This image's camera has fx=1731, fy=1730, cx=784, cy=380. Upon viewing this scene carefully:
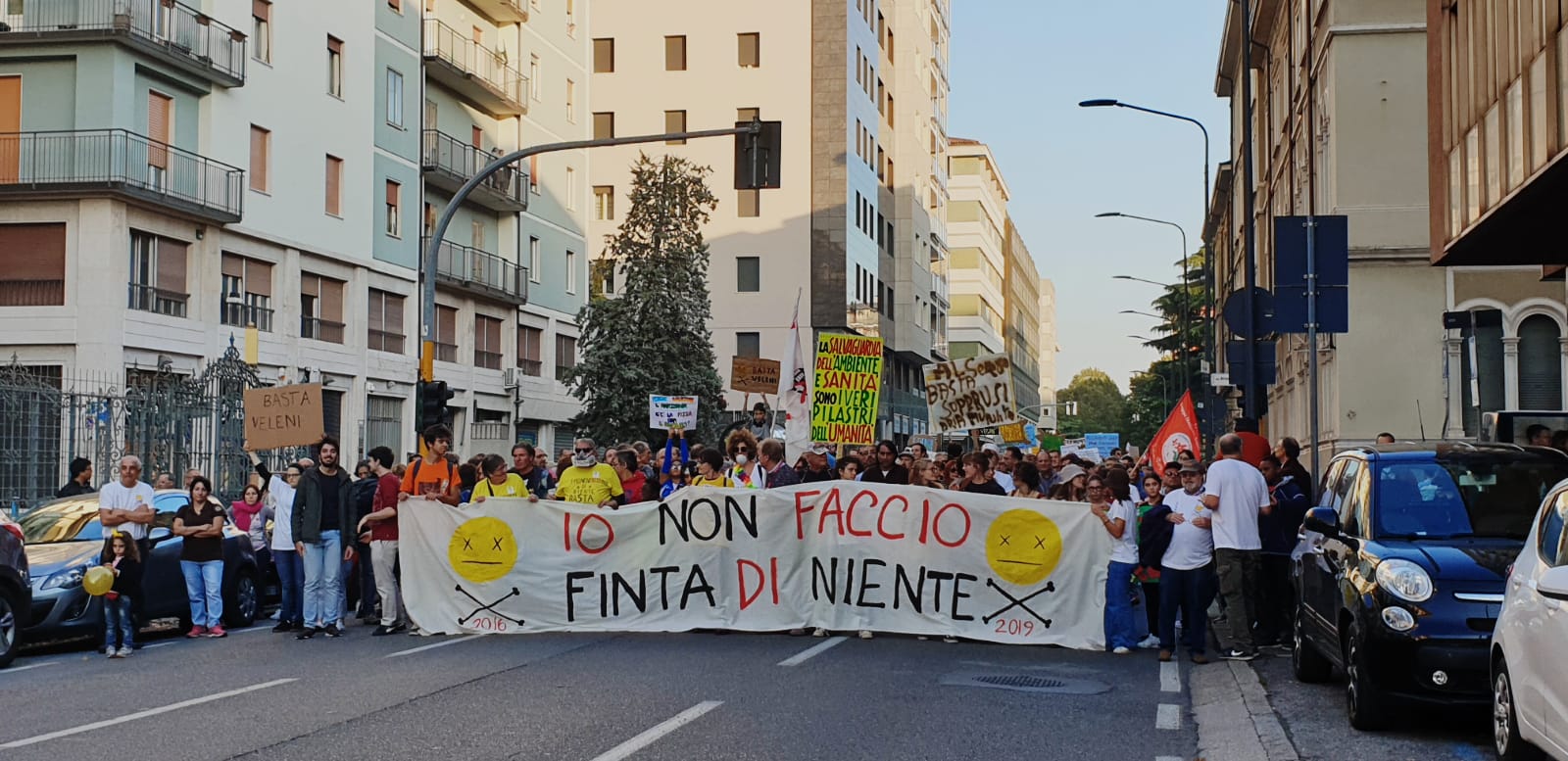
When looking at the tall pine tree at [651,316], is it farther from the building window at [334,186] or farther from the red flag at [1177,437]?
the red flag at [1177,437]

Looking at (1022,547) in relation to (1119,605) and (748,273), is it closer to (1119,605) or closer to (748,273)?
(1119,605)

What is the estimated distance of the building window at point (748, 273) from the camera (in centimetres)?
6825

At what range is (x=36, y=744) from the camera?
380 inches

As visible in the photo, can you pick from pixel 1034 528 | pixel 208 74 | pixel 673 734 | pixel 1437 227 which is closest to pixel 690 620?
pixel 1034 528

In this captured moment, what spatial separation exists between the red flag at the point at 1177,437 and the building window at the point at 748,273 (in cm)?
4624

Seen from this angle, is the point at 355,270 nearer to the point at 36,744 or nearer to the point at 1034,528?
the point at 1034,528

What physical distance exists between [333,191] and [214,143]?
571cm

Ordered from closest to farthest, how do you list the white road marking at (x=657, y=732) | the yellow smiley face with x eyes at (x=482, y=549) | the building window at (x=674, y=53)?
1. the white road marking at (x=657, y=732)
2. the yellow smiley face with x eyes at (x=482, y=549)
3. the building window at (x=674, y=53)

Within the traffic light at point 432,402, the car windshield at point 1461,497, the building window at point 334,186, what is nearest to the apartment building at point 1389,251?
the traffic light at point 432,402

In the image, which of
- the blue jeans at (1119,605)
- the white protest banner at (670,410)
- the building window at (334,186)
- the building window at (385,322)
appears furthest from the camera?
the building window at (385,322)

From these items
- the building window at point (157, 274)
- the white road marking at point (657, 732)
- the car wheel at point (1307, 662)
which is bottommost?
the white road marking at point (657, 732)

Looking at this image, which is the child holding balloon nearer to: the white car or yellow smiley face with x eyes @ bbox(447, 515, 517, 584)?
yellow smiley face with x eyes @ bbox(447, 515, 517, 584)

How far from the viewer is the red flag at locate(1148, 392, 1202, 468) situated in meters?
21.9

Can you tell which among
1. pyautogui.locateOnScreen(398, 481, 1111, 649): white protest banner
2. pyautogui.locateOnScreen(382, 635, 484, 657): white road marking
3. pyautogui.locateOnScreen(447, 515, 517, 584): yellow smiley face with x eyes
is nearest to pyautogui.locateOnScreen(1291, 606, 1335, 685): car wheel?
pyautogui.locateOnScreen(398, 481, 1111, 649): white protest banner
